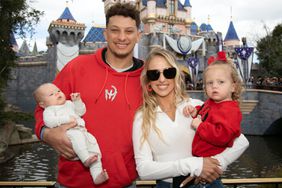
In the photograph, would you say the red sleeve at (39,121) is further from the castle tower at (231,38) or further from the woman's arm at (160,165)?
the castle tower at (231,38)

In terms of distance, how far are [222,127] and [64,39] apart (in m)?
24.3

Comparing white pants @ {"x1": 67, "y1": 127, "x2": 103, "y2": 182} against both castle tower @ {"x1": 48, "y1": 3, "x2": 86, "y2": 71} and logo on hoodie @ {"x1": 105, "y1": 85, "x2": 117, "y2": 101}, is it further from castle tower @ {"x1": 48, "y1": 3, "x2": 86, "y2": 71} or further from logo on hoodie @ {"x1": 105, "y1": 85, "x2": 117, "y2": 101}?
castle tower @ {"x1": 48, "y1": 3, "x2": 86, "y2": 71}

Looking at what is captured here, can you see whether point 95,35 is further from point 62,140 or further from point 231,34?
point 62,140

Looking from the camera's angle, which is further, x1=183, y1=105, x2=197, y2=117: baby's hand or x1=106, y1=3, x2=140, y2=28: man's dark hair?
x1=106, y1=3, x2=140, y2=28: man's dark hair

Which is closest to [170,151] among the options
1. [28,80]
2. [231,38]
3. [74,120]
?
[74,120]

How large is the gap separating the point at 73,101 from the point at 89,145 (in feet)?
1.09

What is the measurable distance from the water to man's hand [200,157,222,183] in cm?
626

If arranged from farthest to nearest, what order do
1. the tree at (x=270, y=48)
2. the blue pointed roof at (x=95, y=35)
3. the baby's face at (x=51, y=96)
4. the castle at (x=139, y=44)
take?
the blue pointed roof at (x=95, y=35)
the tree at (x=270, y=48)
the castle at (x=139, y=44)
the baby's face at (x=51, y=96)

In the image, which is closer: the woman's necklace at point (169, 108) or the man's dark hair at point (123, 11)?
the woman's necklace at point (169, 108)

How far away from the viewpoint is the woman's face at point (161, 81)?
2.22 meters

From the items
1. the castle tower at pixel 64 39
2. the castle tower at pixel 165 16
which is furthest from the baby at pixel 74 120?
the castle tower at pixel 165 16

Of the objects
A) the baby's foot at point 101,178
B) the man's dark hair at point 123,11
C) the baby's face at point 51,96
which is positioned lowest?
the baby's foot at point 101,178

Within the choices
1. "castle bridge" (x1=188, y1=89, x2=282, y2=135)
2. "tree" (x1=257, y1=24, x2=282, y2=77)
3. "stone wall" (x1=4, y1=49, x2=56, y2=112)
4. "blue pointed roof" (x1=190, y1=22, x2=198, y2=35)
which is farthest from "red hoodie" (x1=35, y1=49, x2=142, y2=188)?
"blue pointed roof" (x1=190, y1=22, x2=198, y2=35)

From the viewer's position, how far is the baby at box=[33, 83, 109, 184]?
7.18 ft
